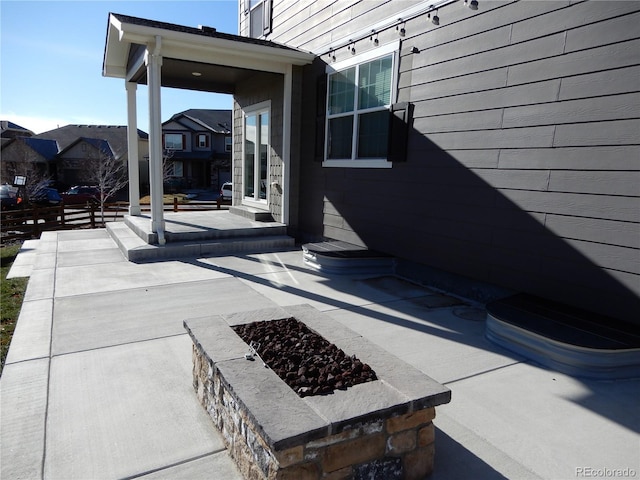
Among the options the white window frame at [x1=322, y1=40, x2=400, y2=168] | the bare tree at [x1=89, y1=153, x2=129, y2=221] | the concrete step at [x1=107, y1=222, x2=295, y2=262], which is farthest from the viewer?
the bare tree at [x1=89, y1=153, x2=129, y2=221]

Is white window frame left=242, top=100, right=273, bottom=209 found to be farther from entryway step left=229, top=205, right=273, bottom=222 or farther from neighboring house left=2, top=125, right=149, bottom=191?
neighboring house left=2, top=125, right=149, bottom=191

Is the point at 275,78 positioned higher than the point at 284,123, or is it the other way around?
the point at 275,78

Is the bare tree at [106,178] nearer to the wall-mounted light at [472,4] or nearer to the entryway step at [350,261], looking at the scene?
the entryway step at [350,261]

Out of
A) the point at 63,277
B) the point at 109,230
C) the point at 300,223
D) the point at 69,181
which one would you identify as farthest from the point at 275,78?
the point at 69,181

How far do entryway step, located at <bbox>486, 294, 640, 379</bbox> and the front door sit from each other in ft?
18.5

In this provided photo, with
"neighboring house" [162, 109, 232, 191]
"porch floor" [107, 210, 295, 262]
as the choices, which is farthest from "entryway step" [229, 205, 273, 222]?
"neighboring house" [162, 109, 232, 191]

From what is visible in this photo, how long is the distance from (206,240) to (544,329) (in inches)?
197

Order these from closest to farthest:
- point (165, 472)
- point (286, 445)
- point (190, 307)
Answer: point (286, 445) → point (165, 472) → point (190, 307)

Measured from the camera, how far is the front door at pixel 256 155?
8.32 meters

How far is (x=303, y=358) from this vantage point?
2.21 metres

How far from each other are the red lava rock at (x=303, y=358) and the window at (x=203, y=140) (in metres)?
33.5

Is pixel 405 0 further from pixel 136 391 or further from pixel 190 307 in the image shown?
pixel 136 391

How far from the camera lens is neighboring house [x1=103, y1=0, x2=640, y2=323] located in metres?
3.32

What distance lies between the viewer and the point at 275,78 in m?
7.75
